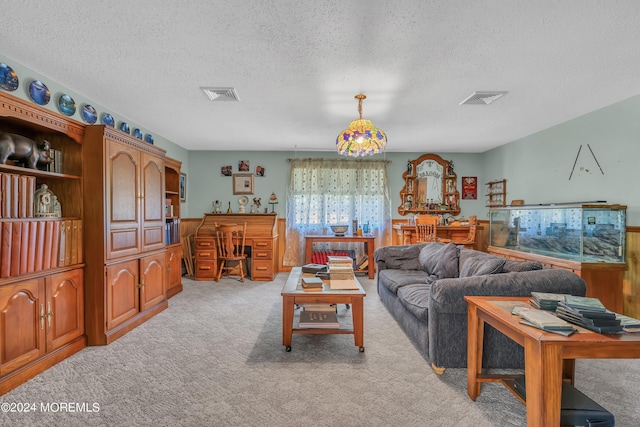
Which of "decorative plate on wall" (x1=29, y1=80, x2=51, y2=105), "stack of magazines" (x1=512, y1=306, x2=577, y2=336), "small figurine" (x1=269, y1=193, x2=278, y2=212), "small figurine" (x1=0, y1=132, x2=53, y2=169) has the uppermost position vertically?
"decorative plate on wall" (x1=29, y1=80, x2=51, y2=105)

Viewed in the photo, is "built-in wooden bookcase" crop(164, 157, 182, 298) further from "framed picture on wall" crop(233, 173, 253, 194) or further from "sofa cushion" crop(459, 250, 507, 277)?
"sofa cushion" crop(459, 250, 507, 277)

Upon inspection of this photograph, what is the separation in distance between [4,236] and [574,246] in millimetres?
4823

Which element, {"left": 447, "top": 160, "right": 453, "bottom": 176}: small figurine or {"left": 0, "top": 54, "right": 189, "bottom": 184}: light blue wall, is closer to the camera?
{"left": 0, "top": 54, "right": 189, "bottom": 184}: light blue wall

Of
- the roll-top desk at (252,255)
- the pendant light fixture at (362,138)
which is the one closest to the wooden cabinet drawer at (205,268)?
the roll-top desk at (252,255)

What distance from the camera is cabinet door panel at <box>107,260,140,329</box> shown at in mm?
2826

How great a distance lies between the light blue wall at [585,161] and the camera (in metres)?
3.25

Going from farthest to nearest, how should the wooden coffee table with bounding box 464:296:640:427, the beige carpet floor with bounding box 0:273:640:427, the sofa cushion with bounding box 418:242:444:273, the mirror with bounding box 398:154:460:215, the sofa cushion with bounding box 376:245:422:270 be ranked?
the mirror with bounding box 398:154:460:215, the sofa cushion with bounding box 376:245:422:270, the sofa cushion with bounding box 418:242:444:273, the beige carpet floor with bounding box 0:273:640:427, the wooden coffee table with bounding box 464:296:640:427

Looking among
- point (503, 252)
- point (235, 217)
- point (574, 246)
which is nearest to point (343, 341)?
point (574, 246)

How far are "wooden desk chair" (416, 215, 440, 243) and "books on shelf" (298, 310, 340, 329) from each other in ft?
9.53

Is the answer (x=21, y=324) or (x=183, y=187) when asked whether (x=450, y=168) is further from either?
(x=21, y=324)

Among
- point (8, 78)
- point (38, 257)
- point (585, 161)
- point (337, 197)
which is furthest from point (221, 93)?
point (585, 161)

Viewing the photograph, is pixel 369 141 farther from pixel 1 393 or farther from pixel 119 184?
pixel 1 393

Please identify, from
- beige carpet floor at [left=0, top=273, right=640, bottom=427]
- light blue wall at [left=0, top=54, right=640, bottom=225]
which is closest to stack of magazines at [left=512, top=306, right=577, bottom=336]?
beige carpet floor at [left=0, top=273, right=640, bottom=427]

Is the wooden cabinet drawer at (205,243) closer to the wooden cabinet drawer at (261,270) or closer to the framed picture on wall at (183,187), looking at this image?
the wooden cabinet drawer at (261,270)
